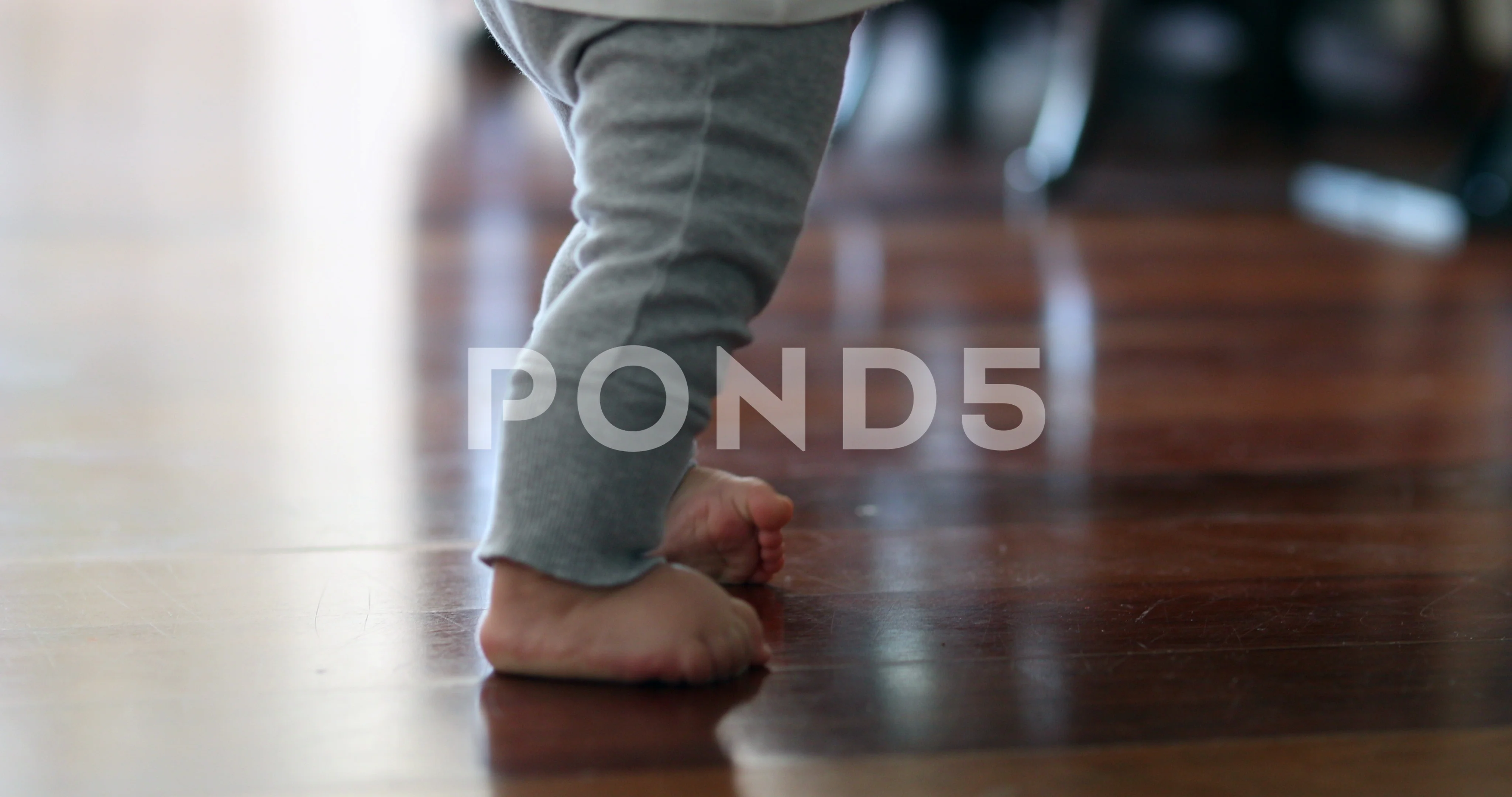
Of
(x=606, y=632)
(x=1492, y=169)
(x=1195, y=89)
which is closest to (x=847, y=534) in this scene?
(x=606, y=632)

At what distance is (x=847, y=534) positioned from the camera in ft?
2.42

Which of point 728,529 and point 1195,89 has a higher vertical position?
point 1195,89

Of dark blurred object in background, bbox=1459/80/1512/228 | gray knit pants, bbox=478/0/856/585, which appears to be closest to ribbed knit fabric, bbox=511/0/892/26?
gray knit pants, bbox=478/0/856/585

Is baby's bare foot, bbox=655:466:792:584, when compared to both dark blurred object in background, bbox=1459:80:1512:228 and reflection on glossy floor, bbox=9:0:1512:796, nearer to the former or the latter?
reflection on glossy floor, bbox=9:0:1512:796

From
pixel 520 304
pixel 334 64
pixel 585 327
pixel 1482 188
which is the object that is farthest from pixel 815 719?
pixel 334 64

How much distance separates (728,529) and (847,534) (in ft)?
0.37

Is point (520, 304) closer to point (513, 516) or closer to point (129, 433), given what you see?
point (129, 433)

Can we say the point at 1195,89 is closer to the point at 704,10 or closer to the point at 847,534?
the point at 847,534

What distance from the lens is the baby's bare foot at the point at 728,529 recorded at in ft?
2.08

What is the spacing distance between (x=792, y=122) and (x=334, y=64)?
141 inches

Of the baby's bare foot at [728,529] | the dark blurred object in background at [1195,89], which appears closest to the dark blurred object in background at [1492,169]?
the dark blurred object in background at [1195,89]

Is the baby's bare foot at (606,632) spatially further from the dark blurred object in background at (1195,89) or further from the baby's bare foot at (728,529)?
the dark blurred object in background at (1195,89)

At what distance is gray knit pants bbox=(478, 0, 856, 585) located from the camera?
0.52 metres

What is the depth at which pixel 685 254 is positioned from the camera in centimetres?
52
